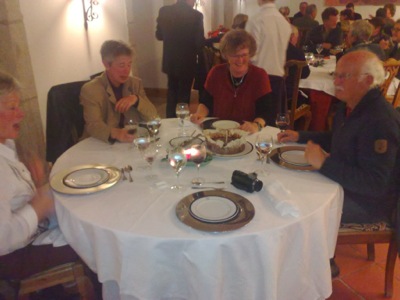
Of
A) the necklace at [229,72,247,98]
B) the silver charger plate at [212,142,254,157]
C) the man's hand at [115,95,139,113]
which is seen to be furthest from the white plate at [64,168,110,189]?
the necklace at [229,72,247,98]

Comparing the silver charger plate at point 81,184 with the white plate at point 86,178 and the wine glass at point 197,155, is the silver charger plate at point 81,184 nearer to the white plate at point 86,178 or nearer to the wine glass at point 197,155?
the white plate at point 86,178

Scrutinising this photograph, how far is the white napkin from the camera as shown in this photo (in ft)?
3.92

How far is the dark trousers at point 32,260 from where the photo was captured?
4.41 feet

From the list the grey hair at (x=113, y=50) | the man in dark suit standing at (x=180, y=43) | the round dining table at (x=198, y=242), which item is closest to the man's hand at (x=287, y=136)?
the round dining table at (x=198, y=242)

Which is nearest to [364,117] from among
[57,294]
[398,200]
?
[398,200]

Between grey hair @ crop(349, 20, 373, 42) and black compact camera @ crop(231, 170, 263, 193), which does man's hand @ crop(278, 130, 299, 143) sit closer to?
black compact camera @ crop(231, 170, 263, 193)

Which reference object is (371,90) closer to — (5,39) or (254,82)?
(254,82)

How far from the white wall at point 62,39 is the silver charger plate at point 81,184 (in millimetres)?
1380

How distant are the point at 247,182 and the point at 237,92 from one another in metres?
1.12

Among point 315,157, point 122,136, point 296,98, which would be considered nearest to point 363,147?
point 315,157

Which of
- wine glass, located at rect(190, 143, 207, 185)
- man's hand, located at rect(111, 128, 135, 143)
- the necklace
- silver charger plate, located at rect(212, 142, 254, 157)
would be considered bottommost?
silver charger plate, located at rect(212, 142, 254, 157)

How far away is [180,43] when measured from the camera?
13.6 ft

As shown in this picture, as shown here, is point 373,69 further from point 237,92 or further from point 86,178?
point 86,178

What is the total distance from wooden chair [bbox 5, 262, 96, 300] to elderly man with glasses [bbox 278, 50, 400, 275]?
1056 mm
